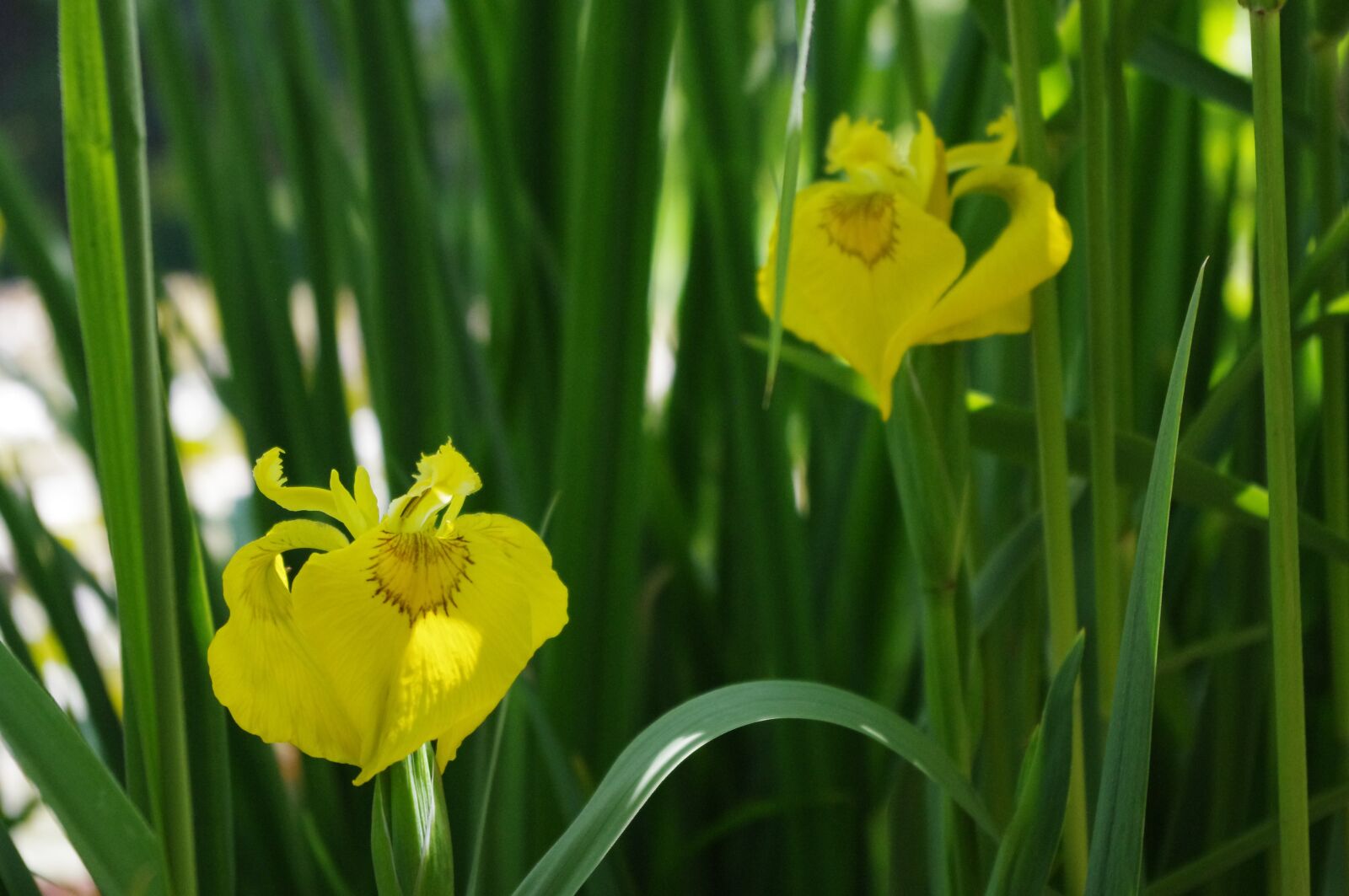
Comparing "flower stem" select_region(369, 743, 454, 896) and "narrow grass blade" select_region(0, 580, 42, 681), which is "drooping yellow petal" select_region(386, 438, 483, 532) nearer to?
"flower stem" select_region(369, 743, 454, 896)

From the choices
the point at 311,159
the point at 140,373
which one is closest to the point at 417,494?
the point at 140,373

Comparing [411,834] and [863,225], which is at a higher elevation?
[863,225]

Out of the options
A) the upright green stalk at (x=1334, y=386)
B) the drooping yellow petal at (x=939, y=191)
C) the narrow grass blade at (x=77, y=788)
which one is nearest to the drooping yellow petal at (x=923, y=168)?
the drooping yellow petal at (x=939, y=191)

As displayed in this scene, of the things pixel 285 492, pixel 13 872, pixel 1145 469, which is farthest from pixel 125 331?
pixel 1145 469

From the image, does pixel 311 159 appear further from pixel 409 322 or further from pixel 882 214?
pixel 882 214

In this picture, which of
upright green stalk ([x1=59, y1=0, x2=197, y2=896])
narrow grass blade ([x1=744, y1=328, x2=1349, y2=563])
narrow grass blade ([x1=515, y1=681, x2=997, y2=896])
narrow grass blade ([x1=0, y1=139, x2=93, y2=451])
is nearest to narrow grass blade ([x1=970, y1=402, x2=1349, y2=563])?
narrow grass blade ([x1=744, y1=328, x2=1349, y2=563])

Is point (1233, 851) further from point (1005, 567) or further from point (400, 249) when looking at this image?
point (400, 249)
